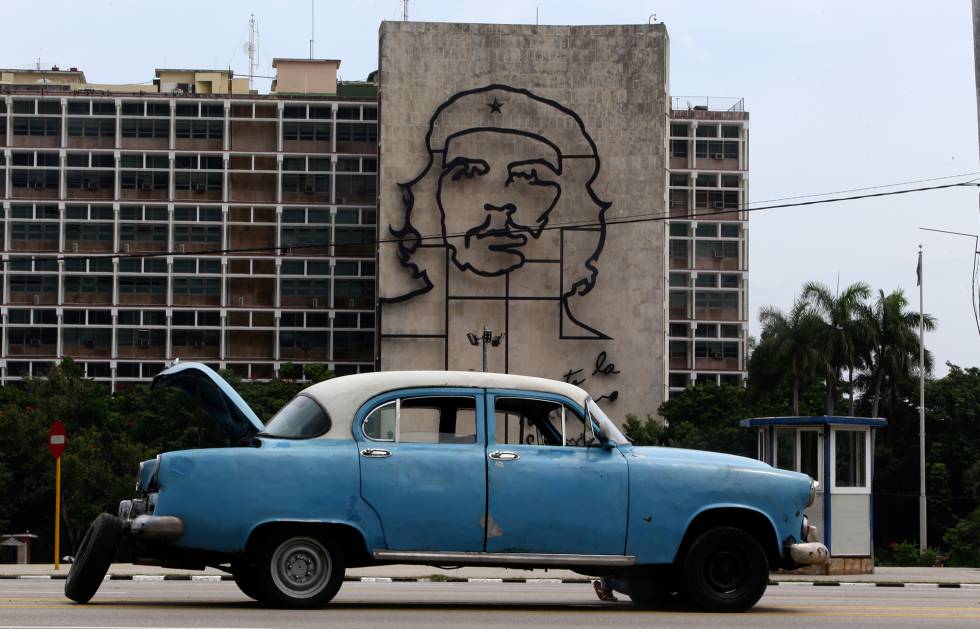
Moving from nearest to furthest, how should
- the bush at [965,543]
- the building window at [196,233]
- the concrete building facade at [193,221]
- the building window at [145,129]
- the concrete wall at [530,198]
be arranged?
the bush at [965,543] → the concrete wall at [530,198] → the concrete building facade at [193,221] → the building window at [196,233] → the building window at [145,129]

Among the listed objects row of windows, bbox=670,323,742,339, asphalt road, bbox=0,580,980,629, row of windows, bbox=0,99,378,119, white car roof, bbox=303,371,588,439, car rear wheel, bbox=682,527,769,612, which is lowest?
asphalt road, bbox=0,580,980,629

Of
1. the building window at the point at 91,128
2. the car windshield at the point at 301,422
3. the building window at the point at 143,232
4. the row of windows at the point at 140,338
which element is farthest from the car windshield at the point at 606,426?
the building window at the point at 91,128

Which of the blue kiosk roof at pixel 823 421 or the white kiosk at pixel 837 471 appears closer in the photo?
the blue kiosk roof at pixel 823 421

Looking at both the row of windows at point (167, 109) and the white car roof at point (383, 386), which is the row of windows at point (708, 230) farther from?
the white car roof at point (383, 386)

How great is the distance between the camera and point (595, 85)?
98625 mm

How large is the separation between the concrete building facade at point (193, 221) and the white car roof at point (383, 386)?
9365 centimetres

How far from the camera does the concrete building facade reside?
107188 millimetres

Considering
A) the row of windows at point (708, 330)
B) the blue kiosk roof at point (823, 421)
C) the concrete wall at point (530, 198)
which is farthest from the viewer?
the row of windows at point (708, 330)

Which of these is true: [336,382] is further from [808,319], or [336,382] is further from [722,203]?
[722,203]

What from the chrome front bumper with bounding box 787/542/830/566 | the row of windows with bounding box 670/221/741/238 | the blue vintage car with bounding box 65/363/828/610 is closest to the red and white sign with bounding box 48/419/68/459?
the blue vintage car with bounding box 65/363/828/610

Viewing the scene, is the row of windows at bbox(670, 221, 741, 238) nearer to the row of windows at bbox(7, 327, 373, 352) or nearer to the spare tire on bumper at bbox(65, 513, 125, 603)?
the row of windows at bbox(7, 327, 373, 352)

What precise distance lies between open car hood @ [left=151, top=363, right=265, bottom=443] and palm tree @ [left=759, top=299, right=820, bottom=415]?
246 ft

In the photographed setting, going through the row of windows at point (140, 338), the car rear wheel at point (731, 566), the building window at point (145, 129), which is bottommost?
the car rear wheel at point (731, 566)

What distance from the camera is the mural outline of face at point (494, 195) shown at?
9738 centimetres
